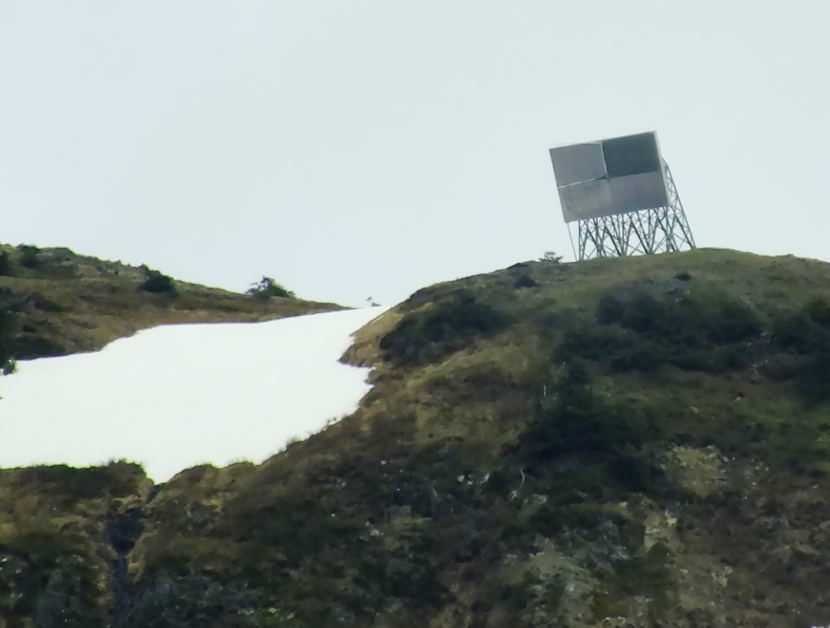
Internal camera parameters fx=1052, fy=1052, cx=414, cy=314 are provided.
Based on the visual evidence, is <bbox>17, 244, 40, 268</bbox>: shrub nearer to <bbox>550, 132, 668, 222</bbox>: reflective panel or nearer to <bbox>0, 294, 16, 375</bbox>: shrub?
<bbox>0, 294, 16, 375</bbox>: shrub

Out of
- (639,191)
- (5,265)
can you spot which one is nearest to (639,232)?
(639,191)

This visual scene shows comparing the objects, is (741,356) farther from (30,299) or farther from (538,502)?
(30,299)

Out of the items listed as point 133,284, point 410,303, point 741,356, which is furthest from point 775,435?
point 133,284

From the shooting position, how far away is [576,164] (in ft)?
242

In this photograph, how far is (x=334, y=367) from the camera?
53.8 metres

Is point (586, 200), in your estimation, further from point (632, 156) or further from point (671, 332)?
point (671, 332)

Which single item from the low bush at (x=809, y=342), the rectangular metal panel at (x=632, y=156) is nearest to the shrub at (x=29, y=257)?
Result: the rectangular metal panel at (x=632, y=156)

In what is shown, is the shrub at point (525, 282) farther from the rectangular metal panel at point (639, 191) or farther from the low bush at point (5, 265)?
the low bush at point (5, 265)

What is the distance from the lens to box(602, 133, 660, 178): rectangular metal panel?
72250 mm

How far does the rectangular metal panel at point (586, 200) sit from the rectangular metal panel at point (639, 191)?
49 cm

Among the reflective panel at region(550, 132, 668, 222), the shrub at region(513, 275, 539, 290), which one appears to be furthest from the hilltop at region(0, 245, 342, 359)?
the reflective panel at region(550, 132, 668, 222)

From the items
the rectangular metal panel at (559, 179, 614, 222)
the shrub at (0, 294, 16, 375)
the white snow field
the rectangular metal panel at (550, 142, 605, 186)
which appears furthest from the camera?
the rectangular metal panel at (559, 179, 614, 222)

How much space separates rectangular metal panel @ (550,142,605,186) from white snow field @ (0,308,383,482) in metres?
20.4

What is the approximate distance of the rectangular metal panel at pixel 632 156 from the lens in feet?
237
